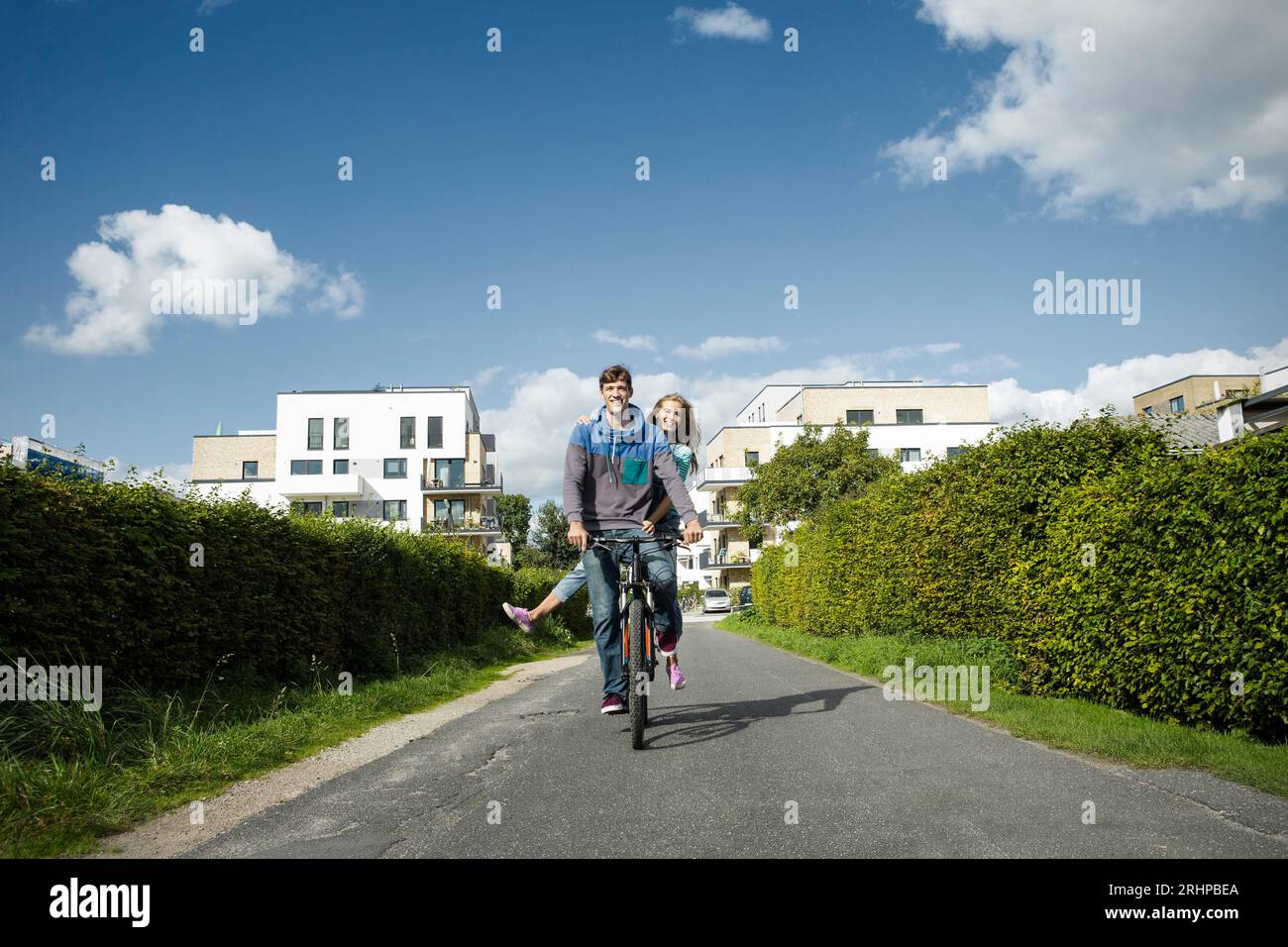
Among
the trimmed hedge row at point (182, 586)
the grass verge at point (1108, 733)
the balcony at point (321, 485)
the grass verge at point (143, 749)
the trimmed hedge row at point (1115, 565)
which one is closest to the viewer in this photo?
the grass verge at point (143, 749)

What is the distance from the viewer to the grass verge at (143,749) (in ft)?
11.9

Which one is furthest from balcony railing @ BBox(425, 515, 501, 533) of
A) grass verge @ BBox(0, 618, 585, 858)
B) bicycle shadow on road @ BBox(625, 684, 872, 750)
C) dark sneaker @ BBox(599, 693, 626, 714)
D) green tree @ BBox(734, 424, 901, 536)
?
dark sneaker @ BBox(599, 693, 626, 714)

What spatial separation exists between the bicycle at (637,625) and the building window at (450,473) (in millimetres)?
53317

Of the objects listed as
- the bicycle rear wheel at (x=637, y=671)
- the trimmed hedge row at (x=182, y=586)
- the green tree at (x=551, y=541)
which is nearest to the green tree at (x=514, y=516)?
the green tree at (x=551, y=541)

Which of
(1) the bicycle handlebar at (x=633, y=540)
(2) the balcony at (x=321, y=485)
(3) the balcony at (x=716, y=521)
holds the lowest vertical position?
(3) the balcony at (x=716, y=521)

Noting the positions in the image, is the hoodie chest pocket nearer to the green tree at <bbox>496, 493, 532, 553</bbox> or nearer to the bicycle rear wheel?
the bicycle rear wheel

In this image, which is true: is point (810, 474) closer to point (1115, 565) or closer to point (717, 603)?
point (717, 603)

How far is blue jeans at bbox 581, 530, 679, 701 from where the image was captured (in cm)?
559

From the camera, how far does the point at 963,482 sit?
962cm

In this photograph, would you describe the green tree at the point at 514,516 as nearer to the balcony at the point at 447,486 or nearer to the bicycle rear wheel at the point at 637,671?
the balcony at the point at 447,486

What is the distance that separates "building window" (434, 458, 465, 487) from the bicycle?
53.3 metres

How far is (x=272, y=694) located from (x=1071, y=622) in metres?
7.03

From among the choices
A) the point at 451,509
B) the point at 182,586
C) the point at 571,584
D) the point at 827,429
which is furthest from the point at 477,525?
the point at 571,584
